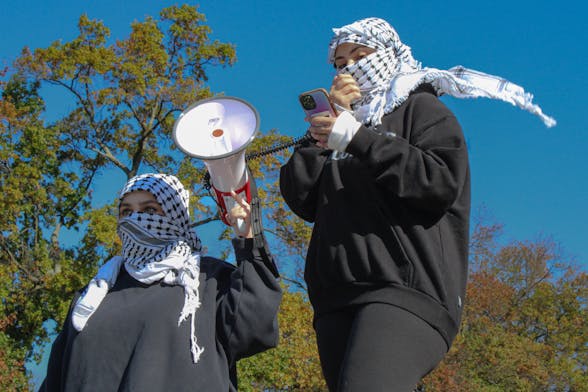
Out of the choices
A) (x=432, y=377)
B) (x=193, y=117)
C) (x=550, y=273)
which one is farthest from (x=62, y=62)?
(x=550, y=273)

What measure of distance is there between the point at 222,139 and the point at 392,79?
0.81m

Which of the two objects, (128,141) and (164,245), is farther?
(128,141)

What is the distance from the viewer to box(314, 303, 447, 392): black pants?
2.18m

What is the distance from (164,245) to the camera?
3.32 metres

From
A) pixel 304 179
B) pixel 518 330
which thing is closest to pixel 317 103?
pixel 304 179

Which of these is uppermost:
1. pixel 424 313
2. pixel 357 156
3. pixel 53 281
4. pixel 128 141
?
pixel 128 141

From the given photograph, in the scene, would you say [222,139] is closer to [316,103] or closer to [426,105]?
[316,103]

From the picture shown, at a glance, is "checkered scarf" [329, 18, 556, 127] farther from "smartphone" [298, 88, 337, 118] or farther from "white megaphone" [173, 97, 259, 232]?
"white megaphone" [173, 97, 259, 232]

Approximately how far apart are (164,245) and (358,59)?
3.93 ft

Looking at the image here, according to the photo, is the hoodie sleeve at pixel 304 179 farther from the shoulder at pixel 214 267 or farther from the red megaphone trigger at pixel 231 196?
the shoulder at pixel 214 267

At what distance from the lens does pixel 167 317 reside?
3.09m

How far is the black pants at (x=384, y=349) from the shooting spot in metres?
2.18

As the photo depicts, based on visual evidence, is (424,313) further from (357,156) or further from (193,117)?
(193,117)

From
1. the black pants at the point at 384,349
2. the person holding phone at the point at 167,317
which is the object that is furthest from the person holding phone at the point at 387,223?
the person holding phone at the point at 167,317
